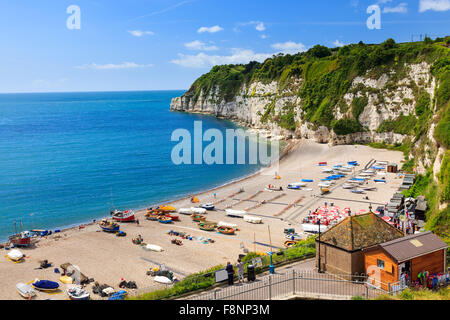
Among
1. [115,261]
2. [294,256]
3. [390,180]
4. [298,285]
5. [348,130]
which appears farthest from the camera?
[348,130]

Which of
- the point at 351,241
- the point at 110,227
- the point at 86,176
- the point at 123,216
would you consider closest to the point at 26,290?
the point at 110,227

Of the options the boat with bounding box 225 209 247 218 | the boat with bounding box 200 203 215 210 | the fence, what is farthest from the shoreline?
the fence

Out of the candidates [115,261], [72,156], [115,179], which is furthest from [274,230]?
[72,156]

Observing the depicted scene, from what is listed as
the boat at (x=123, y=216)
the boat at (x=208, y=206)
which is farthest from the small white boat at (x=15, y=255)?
the boat at (x=208, y=206)

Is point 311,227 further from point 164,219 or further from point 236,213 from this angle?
point 164,219

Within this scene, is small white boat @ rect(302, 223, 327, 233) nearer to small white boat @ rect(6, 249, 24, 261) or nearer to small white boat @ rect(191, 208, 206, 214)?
small white boat @ rect(191, 208, 206, 214)

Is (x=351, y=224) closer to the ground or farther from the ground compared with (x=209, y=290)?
farther from the ground

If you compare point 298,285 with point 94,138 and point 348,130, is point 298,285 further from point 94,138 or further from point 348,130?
point 94,138
